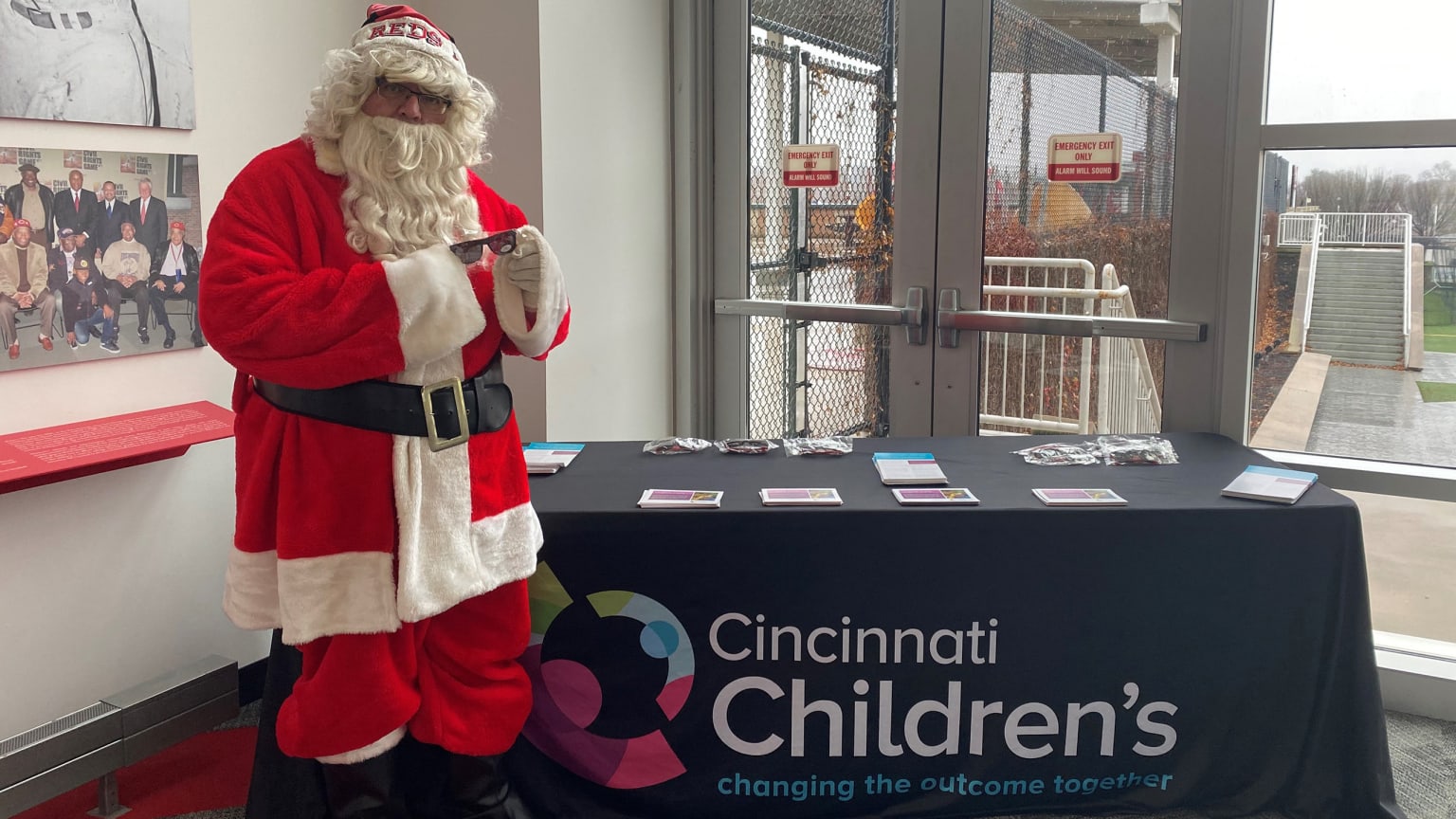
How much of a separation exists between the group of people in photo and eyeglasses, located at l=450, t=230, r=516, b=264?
1037 millimetres

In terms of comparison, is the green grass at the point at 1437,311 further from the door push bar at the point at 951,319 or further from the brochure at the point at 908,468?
the brochure at the point at 908,468

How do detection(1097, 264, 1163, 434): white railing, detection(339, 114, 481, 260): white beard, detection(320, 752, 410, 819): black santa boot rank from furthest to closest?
detection(1097, 264, 1163, 434): white railing → detection(320, 752, 410, 819): black santa boot → detection(339, 114, 481, 260): white beard

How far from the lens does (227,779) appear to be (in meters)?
2.44

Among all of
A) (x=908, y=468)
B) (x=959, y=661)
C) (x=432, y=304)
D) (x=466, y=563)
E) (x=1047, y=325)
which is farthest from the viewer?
(x=1047, y=325)

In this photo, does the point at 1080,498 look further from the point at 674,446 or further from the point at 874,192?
Answer: the point at 874,192

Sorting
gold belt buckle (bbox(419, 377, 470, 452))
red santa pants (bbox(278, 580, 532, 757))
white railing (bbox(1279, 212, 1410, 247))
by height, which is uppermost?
white railing (bbox(1279, 212, 1410, 247))

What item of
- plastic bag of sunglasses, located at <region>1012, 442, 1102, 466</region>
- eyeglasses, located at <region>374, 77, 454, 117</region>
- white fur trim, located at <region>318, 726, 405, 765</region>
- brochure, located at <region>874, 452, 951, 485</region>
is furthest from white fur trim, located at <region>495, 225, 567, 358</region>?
plastic bag of sunglasses, located at <region>1012, 442, 1102, 466</region>

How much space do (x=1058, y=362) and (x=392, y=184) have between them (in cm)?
197

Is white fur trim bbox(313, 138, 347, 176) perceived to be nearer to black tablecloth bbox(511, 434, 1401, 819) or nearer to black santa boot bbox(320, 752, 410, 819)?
black tablecloth bbox(511, 434, 1401, 819)

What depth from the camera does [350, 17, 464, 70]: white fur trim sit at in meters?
1.77

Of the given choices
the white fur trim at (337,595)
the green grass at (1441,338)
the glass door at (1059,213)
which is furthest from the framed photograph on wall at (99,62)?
the green grass at (1441,338)

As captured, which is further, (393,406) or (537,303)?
(537,303)

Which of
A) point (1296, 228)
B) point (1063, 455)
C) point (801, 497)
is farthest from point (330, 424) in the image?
point (1296, 228)

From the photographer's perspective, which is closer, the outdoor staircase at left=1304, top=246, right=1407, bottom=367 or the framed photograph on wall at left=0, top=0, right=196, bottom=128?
the framed photograph on wall at left=0, top=0, right=196, bottom=128
